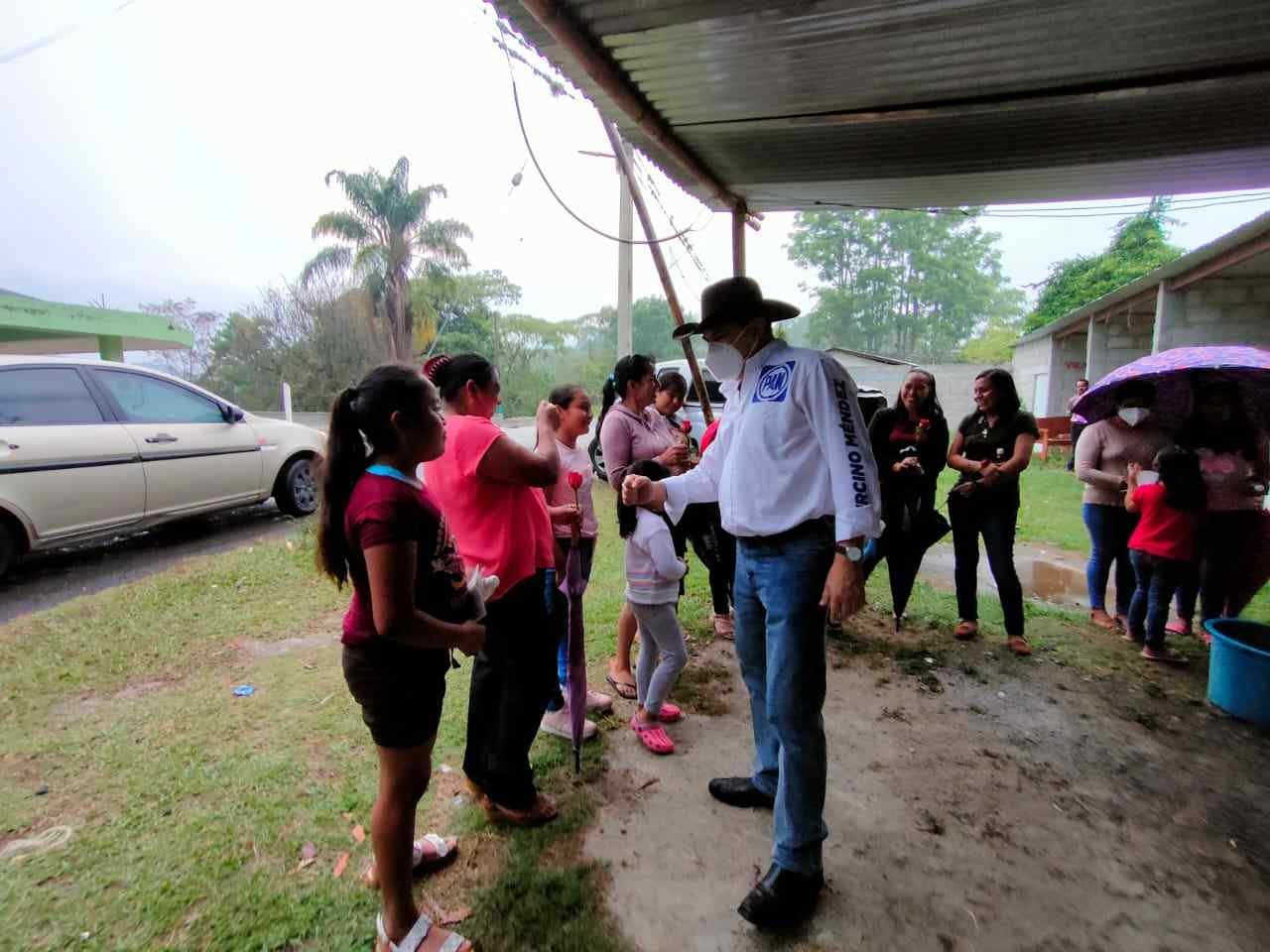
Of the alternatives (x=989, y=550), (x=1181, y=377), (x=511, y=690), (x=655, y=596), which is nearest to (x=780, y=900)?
(x=511, y=690)

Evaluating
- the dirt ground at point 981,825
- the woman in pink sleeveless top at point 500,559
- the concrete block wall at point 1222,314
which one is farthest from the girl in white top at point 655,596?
the concrete block wall at point 1222,314

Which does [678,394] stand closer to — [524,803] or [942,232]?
[524,803]

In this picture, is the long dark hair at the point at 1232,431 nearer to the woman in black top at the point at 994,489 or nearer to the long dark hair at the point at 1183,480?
the long dark hair at the point at 1183,480

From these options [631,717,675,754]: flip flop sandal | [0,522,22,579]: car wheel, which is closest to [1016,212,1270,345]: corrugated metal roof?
[631,717,675,754]: flip flop sandal

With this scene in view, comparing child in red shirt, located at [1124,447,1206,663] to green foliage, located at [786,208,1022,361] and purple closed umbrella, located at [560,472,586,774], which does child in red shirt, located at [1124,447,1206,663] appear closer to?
purple closed umbrella, located at [560,472,586,774]

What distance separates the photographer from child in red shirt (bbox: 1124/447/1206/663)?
131 inches

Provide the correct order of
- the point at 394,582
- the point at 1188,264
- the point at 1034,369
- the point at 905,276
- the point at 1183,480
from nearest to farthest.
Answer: the point at 394,582, the point at 1183,480, the point at 1188,264, the point at 1034,369, the point at 905,276

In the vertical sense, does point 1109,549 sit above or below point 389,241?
below

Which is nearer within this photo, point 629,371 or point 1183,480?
point 629,371

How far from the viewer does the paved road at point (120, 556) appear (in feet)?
14.4

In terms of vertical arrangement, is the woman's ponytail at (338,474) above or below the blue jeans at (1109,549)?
above

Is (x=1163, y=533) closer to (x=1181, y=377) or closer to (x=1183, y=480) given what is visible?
(x=1183, y=480)

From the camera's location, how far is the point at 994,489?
3.69m

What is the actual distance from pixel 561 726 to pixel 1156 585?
3371 millimetres
